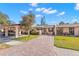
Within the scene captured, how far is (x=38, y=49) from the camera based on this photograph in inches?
371

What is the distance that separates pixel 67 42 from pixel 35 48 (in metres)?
1.92

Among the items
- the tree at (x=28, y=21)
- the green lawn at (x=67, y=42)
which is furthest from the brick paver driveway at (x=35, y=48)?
the tree at (x=28, y=21)

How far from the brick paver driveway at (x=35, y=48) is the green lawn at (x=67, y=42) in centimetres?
38

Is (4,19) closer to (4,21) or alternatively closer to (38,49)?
(4,21)

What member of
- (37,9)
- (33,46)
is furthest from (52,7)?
(33,46)

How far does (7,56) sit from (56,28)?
372cm

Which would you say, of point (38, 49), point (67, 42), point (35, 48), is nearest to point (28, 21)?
point (35, 48)

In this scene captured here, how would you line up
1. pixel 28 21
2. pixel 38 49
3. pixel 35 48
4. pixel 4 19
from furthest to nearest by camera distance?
pixel 28 21 < pixel 4 19 < pixel 35 48 < pixel 38 49

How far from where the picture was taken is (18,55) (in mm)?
8680

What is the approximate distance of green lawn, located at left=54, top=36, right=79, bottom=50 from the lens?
974 cm

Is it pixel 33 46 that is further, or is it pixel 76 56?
pixel 33 46

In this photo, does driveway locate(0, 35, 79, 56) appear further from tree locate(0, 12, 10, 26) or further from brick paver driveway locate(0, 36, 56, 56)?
tree locate(0, 12, 10, 26)

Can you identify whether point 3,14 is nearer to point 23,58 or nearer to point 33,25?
point 33,25

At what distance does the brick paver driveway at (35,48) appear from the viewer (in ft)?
29.1
